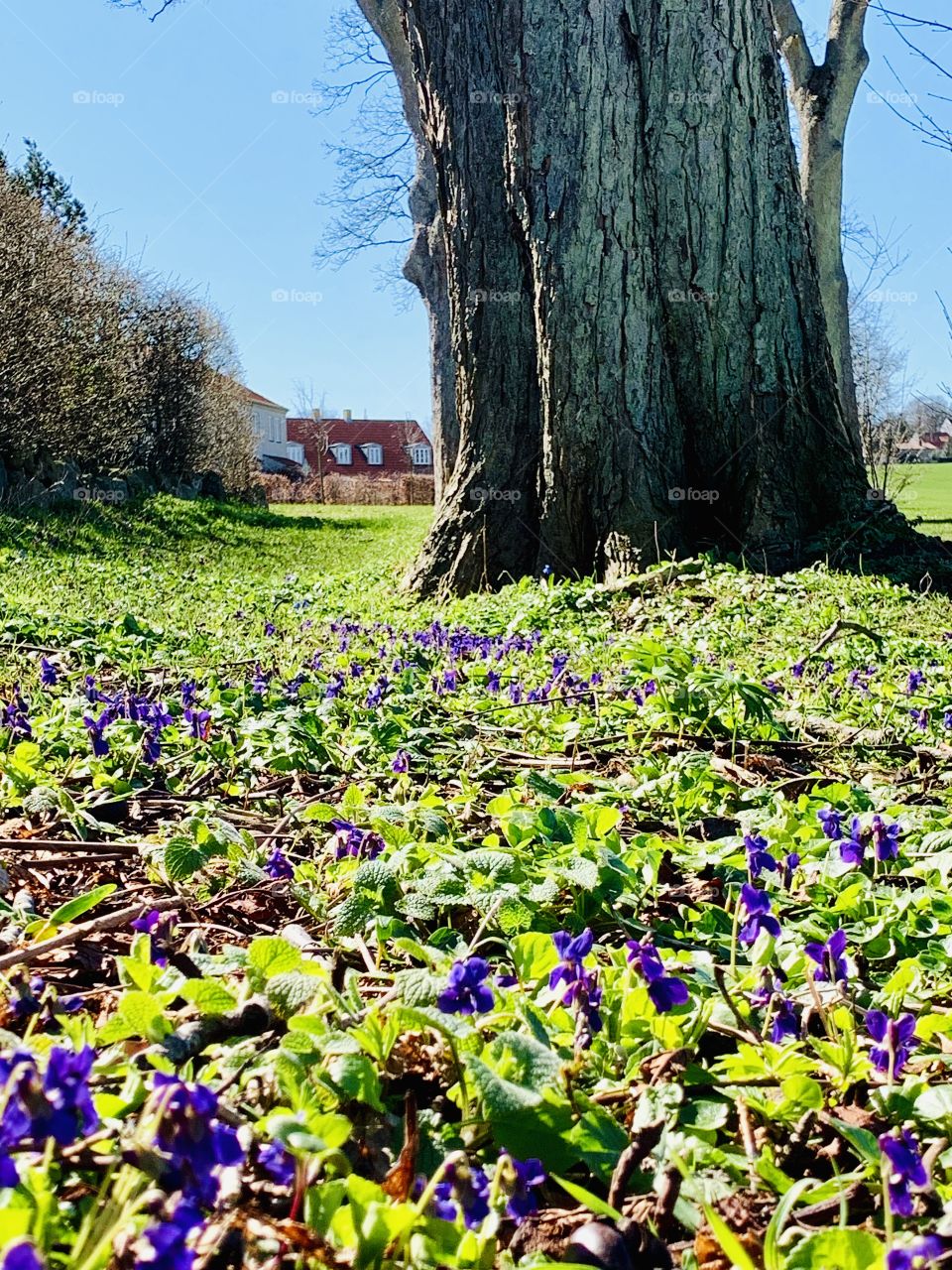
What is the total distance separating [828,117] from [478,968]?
648 inches

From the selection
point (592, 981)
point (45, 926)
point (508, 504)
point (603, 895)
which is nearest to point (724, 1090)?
point (592, 981)

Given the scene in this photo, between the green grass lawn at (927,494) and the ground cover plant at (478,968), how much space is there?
8029mm

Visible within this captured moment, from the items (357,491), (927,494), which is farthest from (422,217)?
(357,491)

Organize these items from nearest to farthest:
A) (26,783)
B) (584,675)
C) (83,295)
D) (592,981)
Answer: (592,981) → (26,783) → (584,675) → (83,295)

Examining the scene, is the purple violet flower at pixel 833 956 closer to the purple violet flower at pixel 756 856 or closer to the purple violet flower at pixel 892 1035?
the purple violet flower at pixel 892 1035

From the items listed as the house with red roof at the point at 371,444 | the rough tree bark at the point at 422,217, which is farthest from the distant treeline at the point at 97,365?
the house with red roof at the point at 371,444

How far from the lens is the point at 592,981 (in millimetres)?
1393

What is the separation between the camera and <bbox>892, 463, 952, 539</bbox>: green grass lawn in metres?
18.3

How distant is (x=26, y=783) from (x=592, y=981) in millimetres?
2002

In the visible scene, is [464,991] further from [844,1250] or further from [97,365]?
[97,365]

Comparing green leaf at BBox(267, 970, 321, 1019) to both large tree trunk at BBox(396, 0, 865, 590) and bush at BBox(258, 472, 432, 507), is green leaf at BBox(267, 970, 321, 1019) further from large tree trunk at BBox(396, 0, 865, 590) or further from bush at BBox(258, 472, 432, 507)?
bush at BBox(258, 472, 432, 507)

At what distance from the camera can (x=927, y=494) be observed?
3534 cm

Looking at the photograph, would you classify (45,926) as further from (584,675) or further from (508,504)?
(508,504)

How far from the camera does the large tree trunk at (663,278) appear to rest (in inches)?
274
